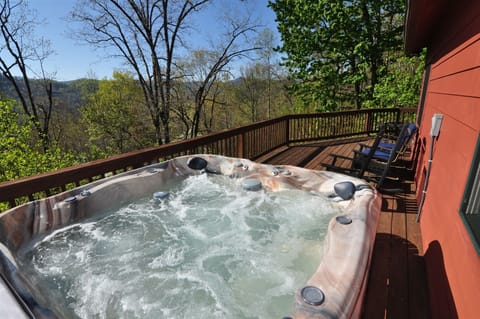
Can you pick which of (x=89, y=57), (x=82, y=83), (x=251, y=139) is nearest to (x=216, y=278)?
(x=251, y=139)

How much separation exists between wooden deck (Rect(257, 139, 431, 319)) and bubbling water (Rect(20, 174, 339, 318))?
47cm

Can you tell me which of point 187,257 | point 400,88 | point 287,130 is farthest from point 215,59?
point 187,257

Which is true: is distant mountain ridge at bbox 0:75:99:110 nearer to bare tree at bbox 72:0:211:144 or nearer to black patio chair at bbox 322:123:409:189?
bare tree at bbox 72:0:211:144

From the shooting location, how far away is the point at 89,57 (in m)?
9.20

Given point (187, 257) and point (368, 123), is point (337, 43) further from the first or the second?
point (187, 257)

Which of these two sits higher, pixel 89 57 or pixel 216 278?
pixel 89 57

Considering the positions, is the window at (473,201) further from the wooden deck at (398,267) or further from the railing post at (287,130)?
the railing post at (287,130)

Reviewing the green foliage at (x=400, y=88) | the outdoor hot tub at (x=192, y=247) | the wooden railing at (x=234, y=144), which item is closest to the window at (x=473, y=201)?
the outdoor hot tub at (x=192, y=247)

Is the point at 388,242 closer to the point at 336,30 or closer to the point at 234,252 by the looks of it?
the point at 234,252

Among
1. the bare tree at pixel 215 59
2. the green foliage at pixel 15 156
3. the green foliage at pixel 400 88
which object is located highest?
the bare tree at pixel 215 59

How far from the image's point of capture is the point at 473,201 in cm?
119

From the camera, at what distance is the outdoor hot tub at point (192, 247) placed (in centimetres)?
143

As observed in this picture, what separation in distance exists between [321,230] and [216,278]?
3.45 feet

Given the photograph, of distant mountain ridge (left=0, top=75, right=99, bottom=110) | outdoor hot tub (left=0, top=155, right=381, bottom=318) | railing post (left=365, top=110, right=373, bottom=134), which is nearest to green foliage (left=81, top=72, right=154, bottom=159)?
distant mountain ridge (left=0, top=75, right=99, bottom=110)
